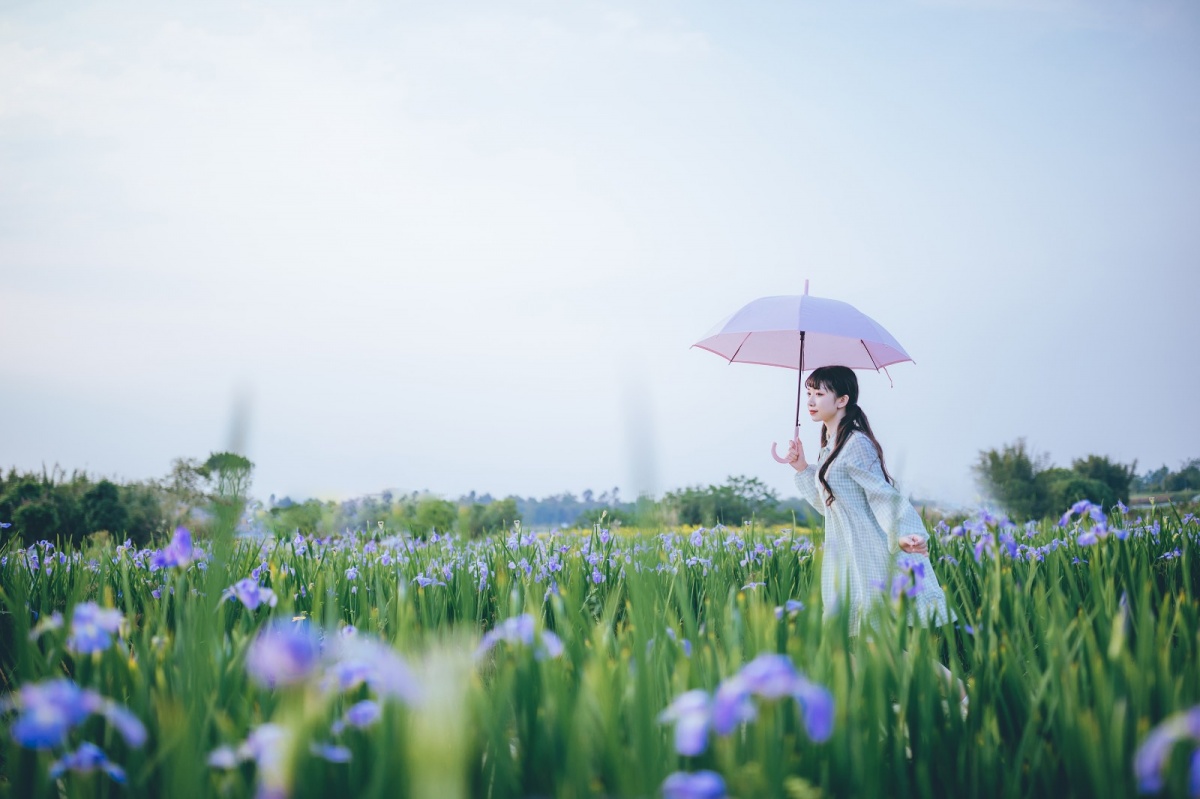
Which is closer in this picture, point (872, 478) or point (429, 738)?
point (429, 738)

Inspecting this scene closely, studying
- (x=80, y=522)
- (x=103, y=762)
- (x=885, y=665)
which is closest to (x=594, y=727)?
(x=885, y=665)

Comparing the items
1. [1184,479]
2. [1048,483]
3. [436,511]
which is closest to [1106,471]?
[1048,483]

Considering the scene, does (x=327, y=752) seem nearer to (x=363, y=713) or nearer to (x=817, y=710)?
(x=363, y=713)

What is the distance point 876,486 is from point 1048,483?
24.2 m

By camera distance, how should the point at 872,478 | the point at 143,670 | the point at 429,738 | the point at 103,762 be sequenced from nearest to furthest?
the point at 429,738 → the point at 103,762 → the point at 143,670 → the point at 872,478

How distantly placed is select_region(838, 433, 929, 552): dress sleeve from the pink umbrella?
23.3 inches

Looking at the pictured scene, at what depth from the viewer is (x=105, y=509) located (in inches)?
554

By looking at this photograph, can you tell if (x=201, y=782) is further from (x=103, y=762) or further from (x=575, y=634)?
(x=575, y=634)

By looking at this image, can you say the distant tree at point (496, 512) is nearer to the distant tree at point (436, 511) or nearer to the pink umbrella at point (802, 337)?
the distant tree at point (436, 511)

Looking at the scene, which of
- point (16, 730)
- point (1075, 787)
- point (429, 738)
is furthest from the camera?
point (1075, 787)

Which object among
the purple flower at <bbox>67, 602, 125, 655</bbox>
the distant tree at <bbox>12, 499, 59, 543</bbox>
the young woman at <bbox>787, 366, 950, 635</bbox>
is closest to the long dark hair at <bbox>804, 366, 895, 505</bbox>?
the young woman at <bbox>787, 366, 950, 635</bbox>

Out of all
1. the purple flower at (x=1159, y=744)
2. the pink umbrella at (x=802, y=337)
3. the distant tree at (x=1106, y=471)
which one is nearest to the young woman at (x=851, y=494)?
the pink umbrella at (x=802, y=337)

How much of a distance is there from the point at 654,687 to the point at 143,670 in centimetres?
149

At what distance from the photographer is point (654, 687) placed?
2.29 metres
